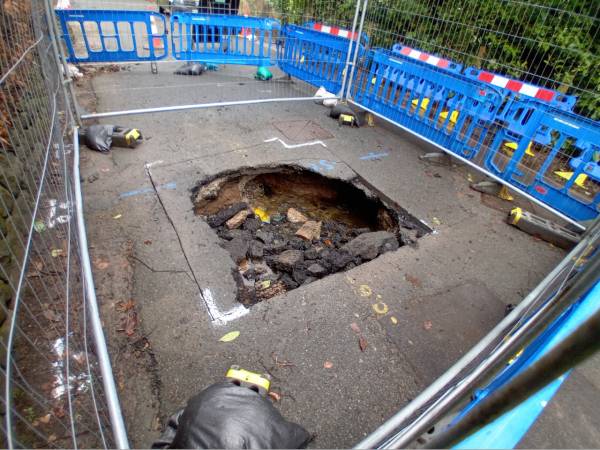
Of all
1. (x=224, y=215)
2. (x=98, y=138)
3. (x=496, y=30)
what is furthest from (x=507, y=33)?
(x=98, y=138)

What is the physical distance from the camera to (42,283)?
1.98 metres

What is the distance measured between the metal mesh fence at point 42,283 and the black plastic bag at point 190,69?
4.80 metres

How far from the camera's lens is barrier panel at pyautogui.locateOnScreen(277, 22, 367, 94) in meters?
6.68

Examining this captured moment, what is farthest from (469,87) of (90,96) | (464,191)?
(90,96)

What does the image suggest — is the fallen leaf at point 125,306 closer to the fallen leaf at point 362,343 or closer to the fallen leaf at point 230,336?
the fallen leaf at point 230,336

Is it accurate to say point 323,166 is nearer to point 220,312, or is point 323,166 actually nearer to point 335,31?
point 220,312

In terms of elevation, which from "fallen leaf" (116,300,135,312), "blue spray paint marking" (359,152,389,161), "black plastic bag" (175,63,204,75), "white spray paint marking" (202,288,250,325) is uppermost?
"black plastic bag" (175,63,204,75)

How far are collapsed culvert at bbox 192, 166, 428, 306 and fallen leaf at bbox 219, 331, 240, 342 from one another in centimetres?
34

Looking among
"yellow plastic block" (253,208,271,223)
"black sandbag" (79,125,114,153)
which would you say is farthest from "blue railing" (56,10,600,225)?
"yellow plastic block" (253,208,271,223)

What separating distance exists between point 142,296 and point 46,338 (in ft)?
2.31

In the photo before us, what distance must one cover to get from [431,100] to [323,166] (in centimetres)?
232

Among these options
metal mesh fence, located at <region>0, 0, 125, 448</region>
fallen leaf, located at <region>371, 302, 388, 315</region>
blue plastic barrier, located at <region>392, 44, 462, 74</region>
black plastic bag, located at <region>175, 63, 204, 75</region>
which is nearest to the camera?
metal mesh fence, located at <region>0, 0, 125, 448</region>

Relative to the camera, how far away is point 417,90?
5.70 metres

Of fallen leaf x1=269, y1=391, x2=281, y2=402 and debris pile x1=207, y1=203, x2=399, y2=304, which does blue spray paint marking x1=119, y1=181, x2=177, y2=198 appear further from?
fallen leaf x1=269, y1=391, x2=281, y2=402
